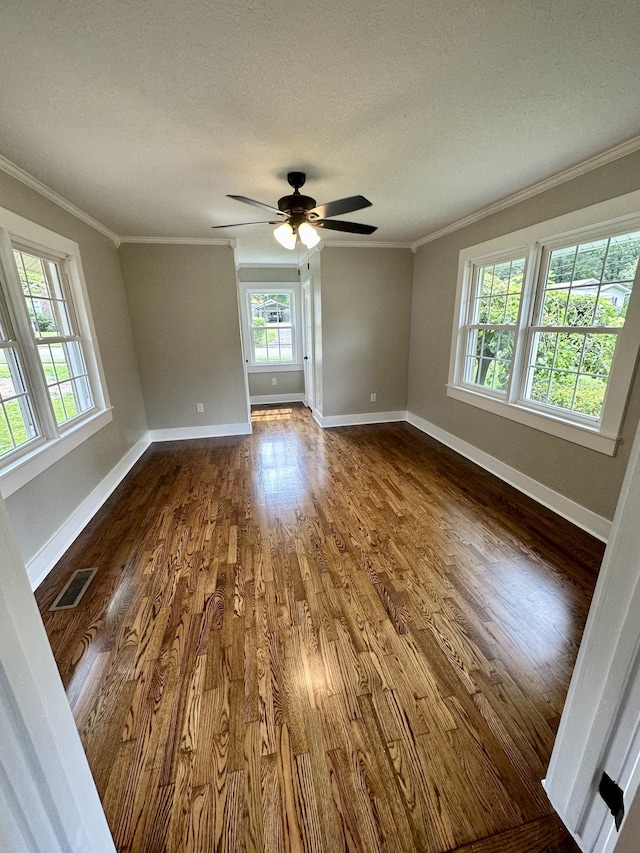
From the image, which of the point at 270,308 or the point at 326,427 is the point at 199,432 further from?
the point at 270,308

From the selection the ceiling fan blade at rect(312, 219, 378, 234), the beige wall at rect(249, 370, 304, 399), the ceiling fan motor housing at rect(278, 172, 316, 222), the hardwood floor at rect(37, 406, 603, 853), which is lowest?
the hardwood floor at rect(37, 406, 603, 853)

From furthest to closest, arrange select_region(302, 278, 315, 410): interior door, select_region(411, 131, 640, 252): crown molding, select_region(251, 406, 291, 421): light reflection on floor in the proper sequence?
select_region(251, 406, 291, 421): light reflection on floor
select_region(302, 278, 315, 410): interior door
select_region(411, 131, 640, 252): crown molding

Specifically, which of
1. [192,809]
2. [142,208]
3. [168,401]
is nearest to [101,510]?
[168,401]

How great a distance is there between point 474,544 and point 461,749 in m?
1.27

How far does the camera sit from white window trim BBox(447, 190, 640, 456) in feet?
6.71

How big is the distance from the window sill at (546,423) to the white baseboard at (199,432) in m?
2.82

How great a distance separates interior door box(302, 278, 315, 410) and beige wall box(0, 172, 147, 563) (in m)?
2.45

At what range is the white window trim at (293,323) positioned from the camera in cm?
578

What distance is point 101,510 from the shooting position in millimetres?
2791

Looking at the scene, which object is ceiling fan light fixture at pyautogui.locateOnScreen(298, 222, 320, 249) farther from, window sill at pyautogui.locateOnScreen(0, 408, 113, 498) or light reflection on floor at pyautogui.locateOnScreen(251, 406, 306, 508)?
window sill at pyautogui.locateOnScreen(0, 408, 113, 498)

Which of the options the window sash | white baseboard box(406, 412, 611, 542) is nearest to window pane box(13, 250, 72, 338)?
the window sash

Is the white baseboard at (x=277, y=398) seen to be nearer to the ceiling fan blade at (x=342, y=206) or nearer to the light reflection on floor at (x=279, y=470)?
the light reflection on floor at (x=279, y=470)

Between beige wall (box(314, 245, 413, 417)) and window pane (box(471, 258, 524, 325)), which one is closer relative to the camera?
window pane (box(471, 258, 524, 325))

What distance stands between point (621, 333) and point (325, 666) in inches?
100
